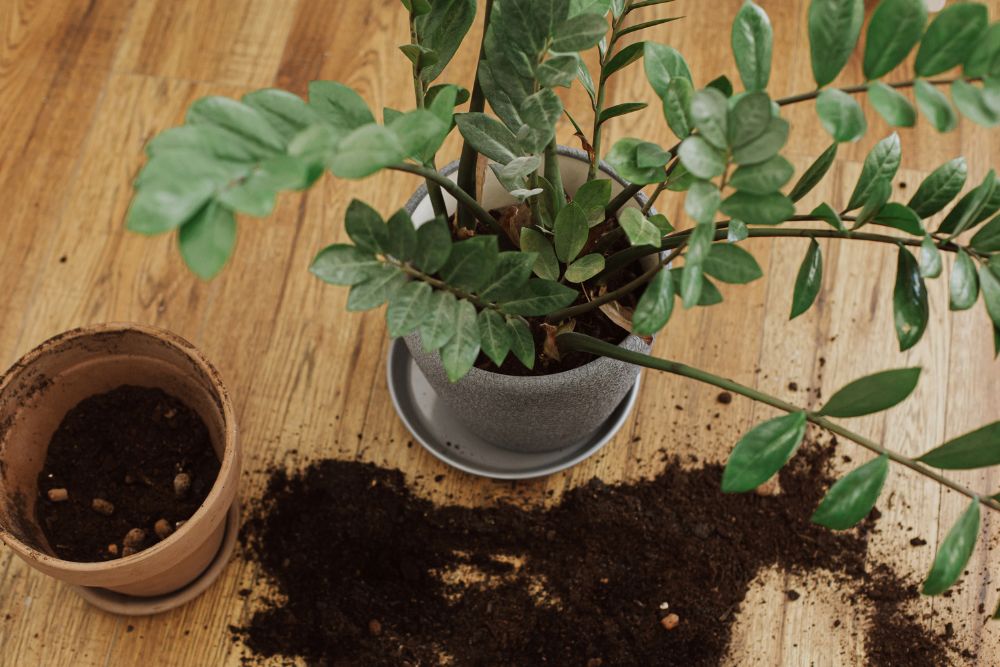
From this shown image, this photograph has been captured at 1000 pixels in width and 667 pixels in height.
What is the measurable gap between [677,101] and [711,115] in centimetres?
12

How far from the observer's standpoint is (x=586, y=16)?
28.5 inches

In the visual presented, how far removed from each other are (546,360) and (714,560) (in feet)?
1.40

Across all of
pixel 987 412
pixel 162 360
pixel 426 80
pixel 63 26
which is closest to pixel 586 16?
pixel 426 80

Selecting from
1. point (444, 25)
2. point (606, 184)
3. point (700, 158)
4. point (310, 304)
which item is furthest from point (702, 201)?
point (310, 304)

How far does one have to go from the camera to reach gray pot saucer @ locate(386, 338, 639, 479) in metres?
1.23

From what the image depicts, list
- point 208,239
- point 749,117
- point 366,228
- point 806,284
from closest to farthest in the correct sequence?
point 208,239 < point 749,117 < point 366,228 < point 806,284

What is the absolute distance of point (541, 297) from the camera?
0.82 meters

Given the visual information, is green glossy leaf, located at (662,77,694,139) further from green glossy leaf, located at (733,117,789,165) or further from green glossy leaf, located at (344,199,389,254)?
green glossy leaf, located at (344,199,389,254)

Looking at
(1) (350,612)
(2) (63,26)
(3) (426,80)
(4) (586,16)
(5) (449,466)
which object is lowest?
(1) (350,612)

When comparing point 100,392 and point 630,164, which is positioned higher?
point 630,164

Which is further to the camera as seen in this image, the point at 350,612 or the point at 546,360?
the point at 350,612

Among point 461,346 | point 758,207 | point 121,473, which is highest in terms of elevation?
point 758,207

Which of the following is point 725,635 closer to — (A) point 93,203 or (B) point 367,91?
(B) point 367,91

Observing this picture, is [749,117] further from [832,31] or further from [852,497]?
[852,497]
